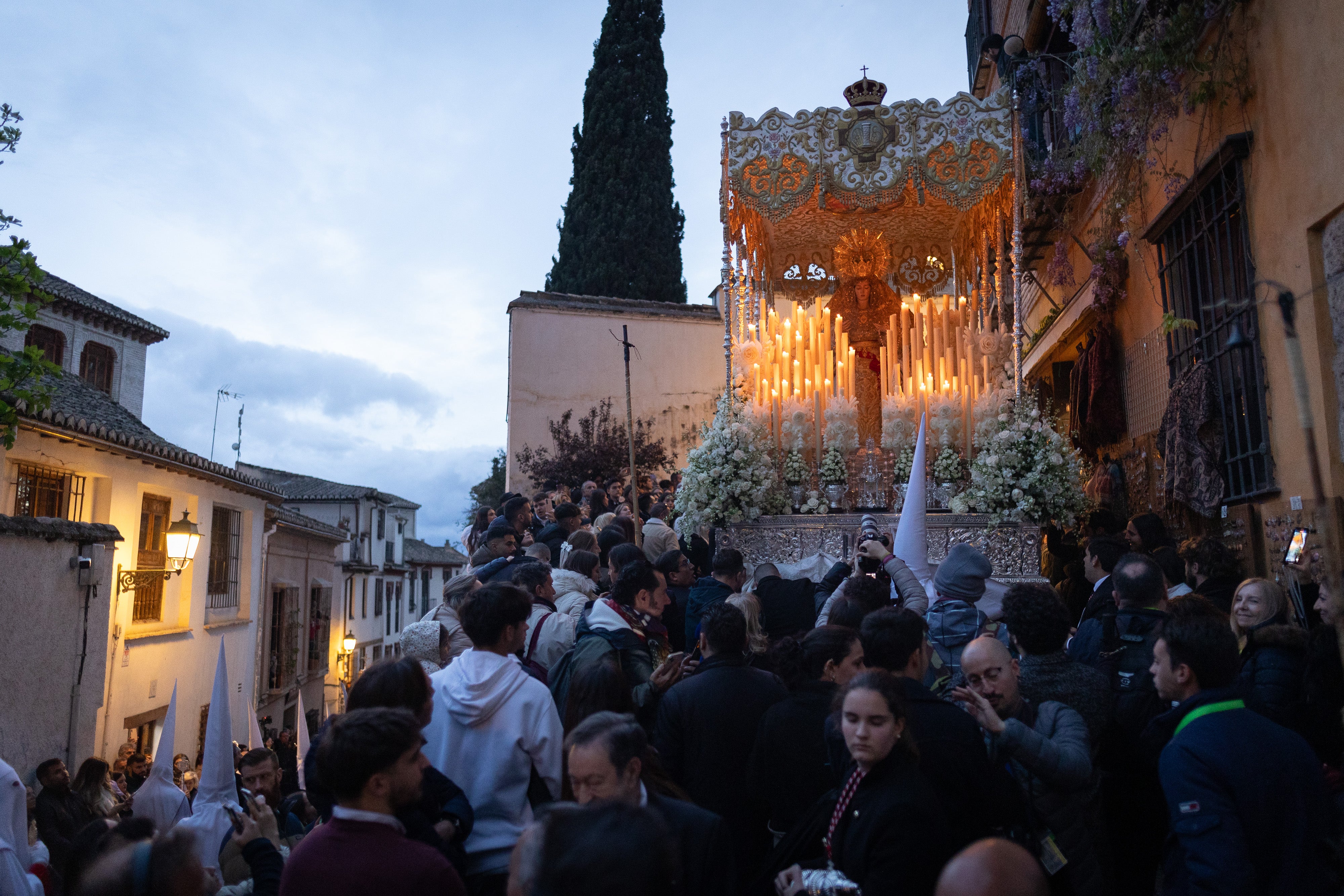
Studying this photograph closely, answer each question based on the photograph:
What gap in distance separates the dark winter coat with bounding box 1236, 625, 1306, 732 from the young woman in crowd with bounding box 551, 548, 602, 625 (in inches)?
113

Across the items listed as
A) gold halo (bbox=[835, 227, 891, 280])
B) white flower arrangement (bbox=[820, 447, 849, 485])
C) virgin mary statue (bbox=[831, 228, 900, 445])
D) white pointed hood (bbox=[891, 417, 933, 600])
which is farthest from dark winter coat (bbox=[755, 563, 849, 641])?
gold halo (bbox=[835, 227, 891, 280])

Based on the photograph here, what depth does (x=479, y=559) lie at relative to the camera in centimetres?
700

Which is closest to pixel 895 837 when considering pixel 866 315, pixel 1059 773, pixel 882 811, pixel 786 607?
pixel 882 811

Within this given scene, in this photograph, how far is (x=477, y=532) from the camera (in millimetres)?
8828

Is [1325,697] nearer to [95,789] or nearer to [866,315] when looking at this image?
[95,789]

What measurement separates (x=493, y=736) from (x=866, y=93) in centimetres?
855

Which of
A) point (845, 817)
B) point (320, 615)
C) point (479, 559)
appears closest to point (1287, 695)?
point (845, 817)

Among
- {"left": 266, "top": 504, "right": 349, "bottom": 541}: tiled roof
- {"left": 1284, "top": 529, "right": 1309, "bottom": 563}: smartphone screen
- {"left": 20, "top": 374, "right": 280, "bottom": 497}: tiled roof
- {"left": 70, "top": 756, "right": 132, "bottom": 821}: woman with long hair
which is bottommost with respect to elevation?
{"left": 70, "top": 756, "right": 132, "bottom": 821}: woman with long hair

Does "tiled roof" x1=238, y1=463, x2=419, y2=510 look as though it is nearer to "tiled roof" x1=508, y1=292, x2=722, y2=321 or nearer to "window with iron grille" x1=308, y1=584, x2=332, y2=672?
"window with iron grille" x1=308, y1=584, x2=332, y2=672

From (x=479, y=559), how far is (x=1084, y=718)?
14.7ft

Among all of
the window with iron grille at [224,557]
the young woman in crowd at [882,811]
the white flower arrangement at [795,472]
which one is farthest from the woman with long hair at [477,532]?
the window with iron grille at [224,557]

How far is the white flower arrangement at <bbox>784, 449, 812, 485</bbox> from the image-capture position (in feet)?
31.0

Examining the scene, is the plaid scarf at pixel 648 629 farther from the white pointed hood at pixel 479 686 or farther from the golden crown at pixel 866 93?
the golden crown at pixel 866 93

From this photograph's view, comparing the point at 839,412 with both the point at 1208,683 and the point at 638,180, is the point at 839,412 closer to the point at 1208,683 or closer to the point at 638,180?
the point at 1208,683
